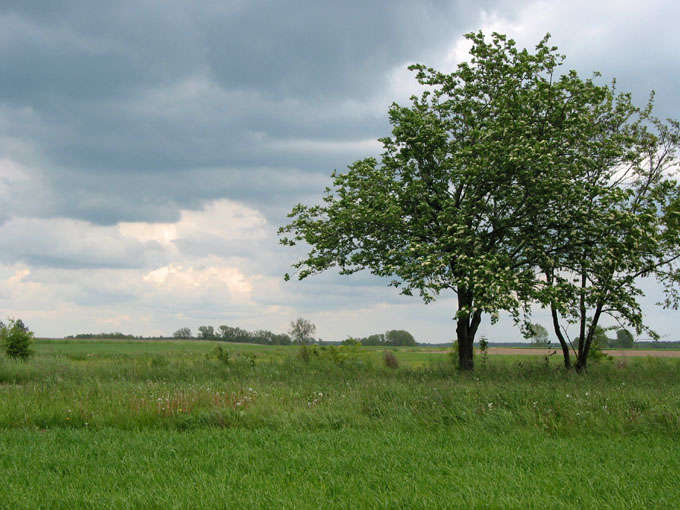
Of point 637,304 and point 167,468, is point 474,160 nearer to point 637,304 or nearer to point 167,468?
point 637,304

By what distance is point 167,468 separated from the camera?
302 inches

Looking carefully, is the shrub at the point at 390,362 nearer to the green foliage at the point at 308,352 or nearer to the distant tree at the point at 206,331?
the green foliage at the point at 308,352

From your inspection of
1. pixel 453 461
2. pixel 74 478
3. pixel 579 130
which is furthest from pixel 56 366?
pixel 579 130

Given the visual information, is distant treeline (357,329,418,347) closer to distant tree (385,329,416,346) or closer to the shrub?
distant tree (385,329,416,346)

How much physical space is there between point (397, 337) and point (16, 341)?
3636 inches

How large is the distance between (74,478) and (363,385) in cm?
898

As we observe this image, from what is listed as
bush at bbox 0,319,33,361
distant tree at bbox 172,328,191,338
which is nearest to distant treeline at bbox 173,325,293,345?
distant tree at bbox 172,328,191,338

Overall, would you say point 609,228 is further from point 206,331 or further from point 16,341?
point 206,331

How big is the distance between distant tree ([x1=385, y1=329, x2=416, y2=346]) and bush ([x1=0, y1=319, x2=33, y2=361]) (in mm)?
91075

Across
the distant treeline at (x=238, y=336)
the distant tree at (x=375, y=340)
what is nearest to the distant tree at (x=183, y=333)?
the distant treeline at (x=238, y=336)

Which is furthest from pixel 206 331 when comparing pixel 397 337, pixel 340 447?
pixel 340 447

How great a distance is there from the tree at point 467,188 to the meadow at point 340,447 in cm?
601

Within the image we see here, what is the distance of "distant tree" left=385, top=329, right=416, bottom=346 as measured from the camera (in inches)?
4589

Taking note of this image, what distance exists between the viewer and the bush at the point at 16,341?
101 ft
